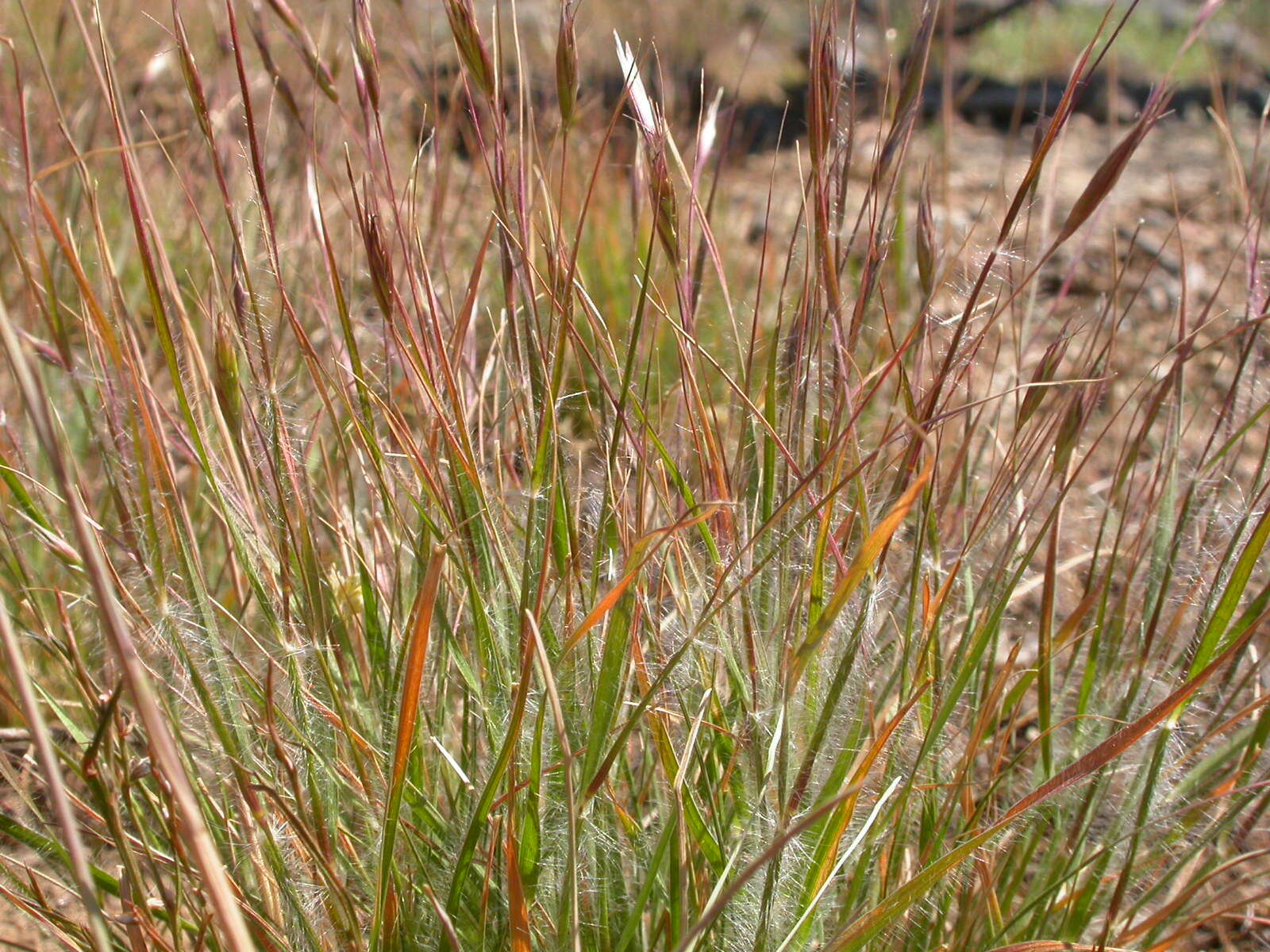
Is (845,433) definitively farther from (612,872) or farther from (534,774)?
(612,872)

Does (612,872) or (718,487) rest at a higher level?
(718,487)

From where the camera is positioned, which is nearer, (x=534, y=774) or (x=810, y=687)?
(x=534, y=774)

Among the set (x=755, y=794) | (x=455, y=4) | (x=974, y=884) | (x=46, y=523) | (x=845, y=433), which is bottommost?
(x=974, y=884)

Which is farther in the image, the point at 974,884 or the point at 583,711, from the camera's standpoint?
the point at 974,884

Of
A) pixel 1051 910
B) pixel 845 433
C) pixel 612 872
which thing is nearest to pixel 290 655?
pixel 612 872

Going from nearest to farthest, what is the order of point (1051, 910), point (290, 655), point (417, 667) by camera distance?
point (417, 667), point (290, 655), point (1051, 910)

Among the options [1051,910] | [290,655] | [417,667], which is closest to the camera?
[417,667]

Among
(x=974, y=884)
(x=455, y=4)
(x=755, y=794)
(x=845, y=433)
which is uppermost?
(x=455, y=4)

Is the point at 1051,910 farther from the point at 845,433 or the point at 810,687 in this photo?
the point at 845,433

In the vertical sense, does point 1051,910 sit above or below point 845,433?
below

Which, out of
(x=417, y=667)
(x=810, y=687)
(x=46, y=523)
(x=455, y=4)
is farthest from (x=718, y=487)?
(x=46, y=523)
